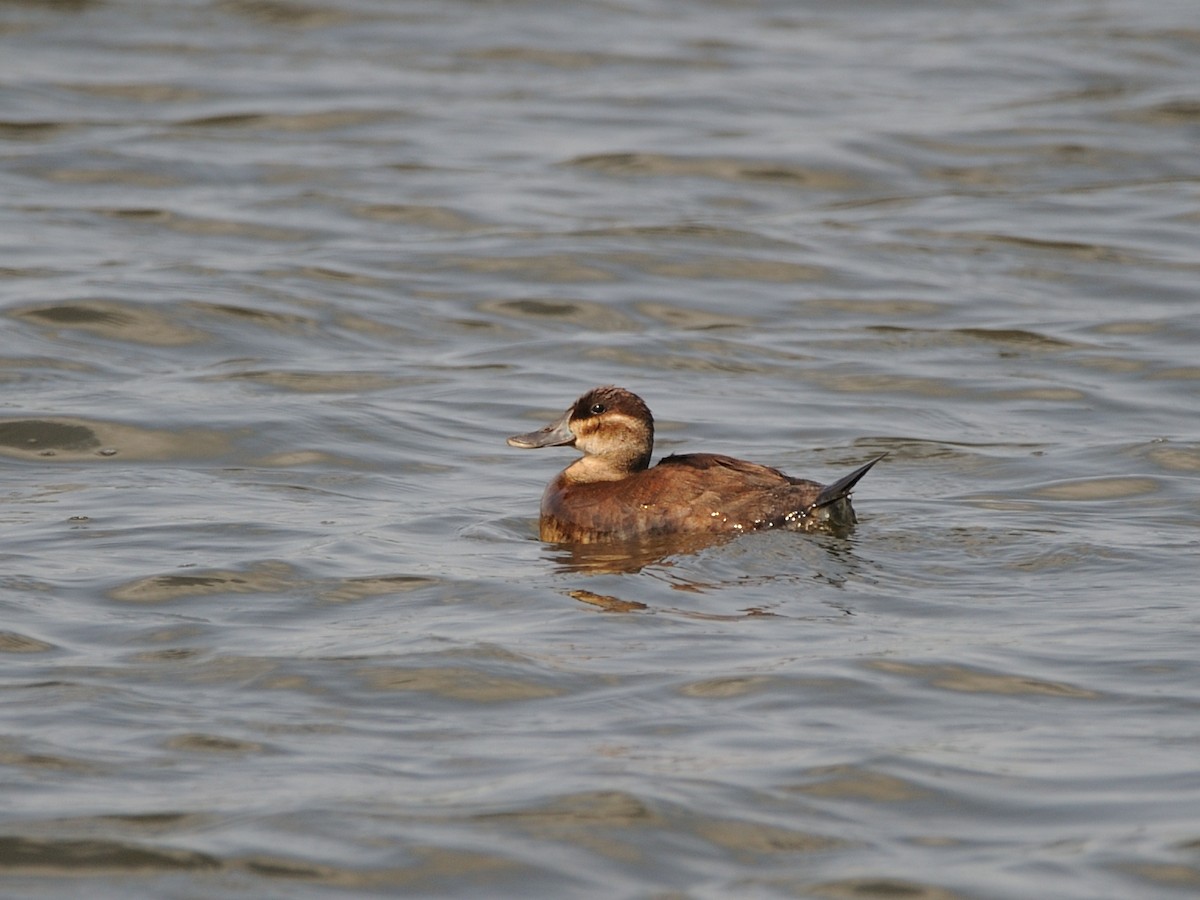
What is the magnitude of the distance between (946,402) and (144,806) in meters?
7.26

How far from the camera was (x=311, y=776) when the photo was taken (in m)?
5.81

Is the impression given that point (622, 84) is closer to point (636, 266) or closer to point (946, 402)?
point (636, 266)

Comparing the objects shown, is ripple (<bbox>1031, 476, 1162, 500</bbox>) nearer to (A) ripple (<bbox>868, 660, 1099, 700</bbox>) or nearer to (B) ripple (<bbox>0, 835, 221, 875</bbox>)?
(A) ripple (<bbox>868, 660, 1099, 700</bbox>)

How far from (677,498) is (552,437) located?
99 centimetres

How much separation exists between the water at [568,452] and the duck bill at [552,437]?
1.08 feet

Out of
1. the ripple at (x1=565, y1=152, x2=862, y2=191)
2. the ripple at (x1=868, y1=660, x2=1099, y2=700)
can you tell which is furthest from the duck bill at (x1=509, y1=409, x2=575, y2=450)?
the ripple at (x1=565, y1=152, x2=862, y2=191)

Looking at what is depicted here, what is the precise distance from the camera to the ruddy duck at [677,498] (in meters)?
8.55

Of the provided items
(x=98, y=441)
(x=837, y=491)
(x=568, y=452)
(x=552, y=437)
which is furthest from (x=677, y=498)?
(x=98, y=441)

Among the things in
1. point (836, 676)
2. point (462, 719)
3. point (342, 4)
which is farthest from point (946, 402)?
point (342, 4)

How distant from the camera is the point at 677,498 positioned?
860 centimetres

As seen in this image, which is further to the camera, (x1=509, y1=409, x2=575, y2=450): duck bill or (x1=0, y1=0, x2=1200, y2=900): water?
(x1=509, y1=409, x2=575, y2=450): duck bill

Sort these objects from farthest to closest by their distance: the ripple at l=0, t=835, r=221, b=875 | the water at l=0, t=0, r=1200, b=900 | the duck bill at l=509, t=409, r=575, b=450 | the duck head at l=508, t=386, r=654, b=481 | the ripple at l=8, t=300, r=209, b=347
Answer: the ripple at l=8, t=300, r=209, b=347 → the duck bill at l=509, t=409, r=575, b=450 → the duck head at l=508, t=386, r=654, b=481 → the water at l=0, t=0, r=1200, b=900 → the ripple at l=0, t=835, r=221, b=875

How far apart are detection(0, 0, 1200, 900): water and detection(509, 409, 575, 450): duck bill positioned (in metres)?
0.33

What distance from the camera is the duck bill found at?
366 inches
